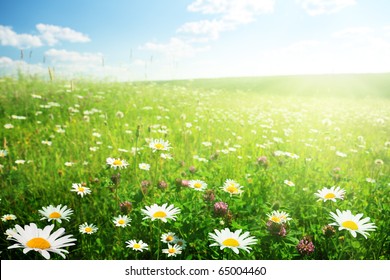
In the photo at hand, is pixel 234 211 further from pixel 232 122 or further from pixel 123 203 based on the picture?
pixel 232 122

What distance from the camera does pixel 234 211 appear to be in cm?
172

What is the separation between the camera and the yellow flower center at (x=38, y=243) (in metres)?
1.14

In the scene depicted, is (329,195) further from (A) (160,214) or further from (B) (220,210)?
(A) (160,214)

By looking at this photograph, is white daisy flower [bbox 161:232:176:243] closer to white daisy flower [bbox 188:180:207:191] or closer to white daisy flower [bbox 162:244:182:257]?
white daisy flower [bbox 162:244:182:257]

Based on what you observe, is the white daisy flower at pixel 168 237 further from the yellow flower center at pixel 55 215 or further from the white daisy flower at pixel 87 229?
the yellow flower center at pixel 55 215

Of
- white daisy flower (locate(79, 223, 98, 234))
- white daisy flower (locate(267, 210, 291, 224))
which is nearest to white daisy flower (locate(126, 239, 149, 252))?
white daisy flower (locate(79, 223, 98, 234))

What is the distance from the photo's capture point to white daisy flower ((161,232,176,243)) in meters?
1.53

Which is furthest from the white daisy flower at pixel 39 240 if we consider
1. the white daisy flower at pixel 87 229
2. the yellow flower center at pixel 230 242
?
the yellow flower center at pixel 230 242

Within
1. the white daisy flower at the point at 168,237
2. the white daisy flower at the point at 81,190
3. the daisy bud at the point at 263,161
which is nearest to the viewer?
the white daisy flower at the point at 168,237

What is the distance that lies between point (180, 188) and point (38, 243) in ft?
2.73

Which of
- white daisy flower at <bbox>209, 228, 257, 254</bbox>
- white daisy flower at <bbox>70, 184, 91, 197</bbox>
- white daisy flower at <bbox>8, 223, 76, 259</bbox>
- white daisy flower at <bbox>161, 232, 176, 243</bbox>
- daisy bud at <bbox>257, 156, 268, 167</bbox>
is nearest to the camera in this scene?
white daisy flower at <bbox>8, 223, 76, 259</bbox>

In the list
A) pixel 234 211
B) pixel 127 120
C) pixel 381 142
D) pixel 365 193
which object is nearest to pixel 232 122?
pixel 127 120
